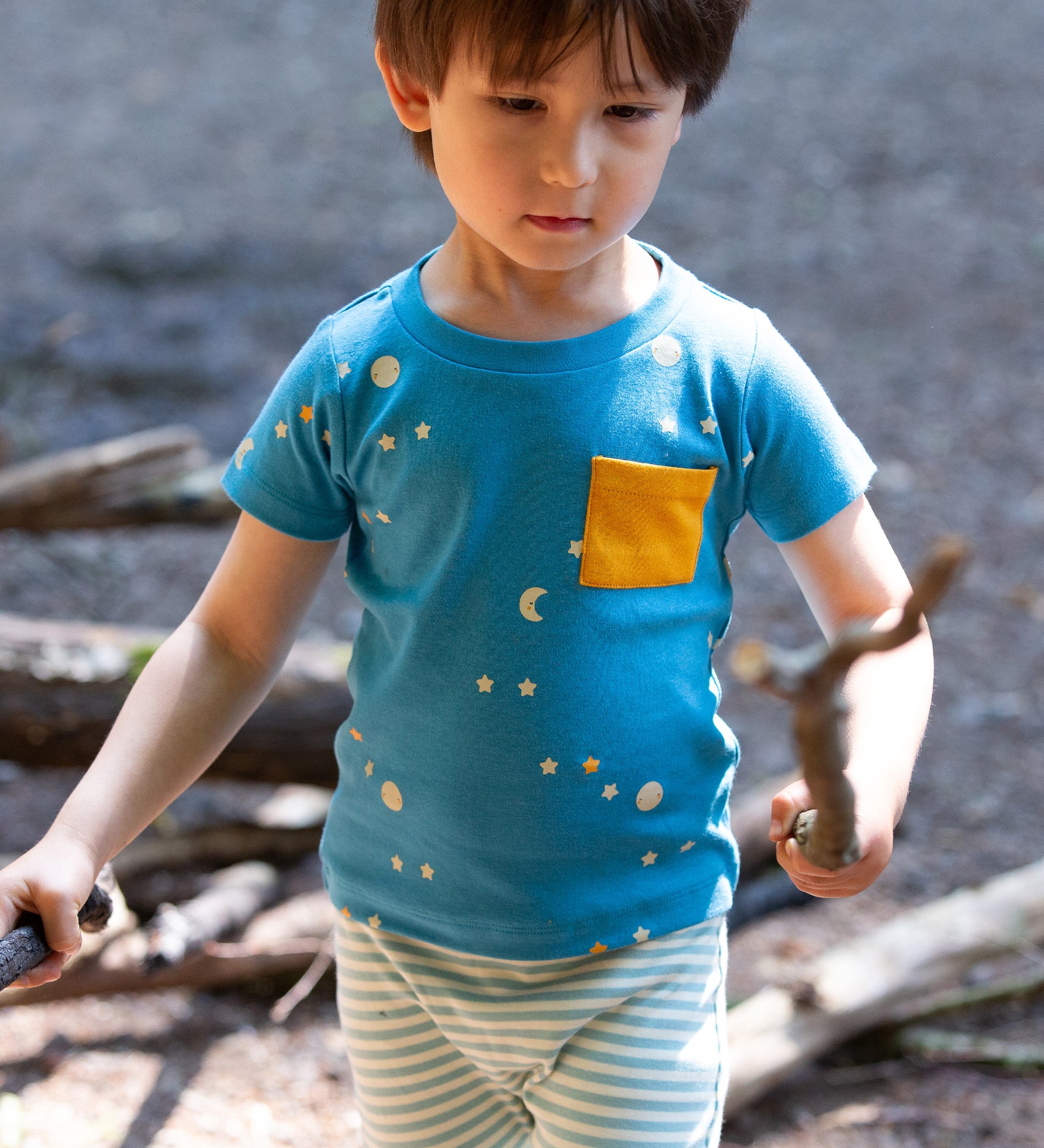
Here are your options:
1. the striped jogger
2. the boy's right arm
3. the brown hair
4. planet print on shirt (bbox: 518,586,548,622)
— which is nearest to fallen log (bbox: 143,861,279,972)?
the striped jogger

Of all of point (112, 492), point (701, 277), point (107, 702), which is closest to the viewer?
point (107, 702)

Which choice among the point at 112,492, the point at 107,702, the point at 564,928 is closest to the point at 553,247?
the point at 564,928

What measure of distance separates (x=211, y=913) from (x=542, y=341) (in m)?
1.63

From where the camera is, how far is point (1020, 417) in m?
5.08

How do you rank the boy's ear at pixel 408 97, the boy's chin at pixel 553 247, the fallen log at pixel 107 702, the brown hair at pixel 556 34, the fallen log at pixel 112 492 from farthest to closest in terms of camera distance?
the fallen log at pixel 112 492
the fallen log at pixel 107 702
the boy's ear at pixel 408 97
the boy's chin at pixel 553 247
the brown hair at pixel 556 34

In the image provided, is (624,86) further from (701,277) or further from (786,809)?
(701,277)

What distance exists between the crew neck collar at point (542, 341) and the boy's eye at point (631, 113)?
0.70ft

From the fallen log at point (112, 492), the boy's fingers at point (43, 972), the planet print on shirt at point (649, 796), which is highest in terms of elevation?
the planet print on shirt at point (649, 796)

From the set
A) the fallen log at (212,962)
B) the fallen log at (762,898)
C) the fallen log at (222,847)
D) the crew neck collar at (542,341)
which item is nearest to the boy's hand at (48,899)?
the crew neck collar at (542,341)

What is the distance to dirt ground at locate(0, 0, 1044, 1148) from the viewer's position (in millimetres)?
2379

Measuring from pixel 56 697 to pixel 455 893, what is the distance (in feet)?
5.34

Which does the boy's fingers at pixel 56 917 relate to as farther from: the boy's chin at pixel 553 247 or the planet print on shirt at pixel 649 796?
the boy's chin at pixel 553 247

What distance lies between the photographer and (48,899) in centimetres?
126

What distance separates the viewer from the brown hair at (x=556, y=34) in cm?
110
